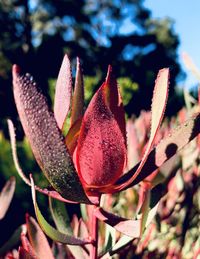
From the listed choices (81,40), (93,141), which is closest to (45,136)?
(93,141)

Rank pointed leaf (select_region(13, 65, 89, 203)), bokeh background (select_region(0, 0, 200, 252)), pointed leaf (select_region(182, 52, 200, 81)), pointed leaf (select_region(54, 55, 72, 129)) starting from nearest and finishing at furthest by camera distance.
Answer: pointed leaf (select_region(13, 65, 89, 203)) → pointed leaf (select_region(54, 55, 72, 129)) → pointed leaf (select_region(182, 52, 200, 81)) → bokeh background (select_region(0, 0, 200, 252))

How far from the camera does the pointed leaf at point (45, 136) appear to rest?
1.21ft

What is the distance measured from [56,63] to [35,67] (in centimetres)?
59

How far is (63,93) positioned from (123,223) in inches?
5.6

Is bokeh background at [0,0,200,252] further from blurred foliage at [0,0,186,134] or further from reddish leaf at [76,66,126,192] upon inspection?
reddish leaf at [76,66,126,192]

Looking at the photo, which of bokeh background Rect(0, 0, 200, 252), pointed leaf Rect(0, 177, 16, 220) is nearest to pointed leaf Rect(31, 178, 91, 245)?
pointed leaf Rect(0, 177, 16, 220)

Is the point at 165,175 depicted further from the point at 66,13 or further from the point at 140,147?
the point at 66,13

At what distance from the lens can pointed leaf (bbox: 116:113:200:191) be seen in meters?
0.40

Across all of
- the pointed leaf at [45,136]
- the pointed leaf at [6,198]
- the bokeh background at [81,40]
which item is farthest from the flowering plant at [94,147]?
the bokeh background at [81,40]

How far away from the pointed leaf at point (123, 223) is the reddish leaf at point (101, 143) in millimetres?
30

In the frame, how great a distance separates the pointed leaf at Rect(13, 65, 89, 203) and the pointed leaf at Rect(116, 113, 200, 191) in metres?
0.06

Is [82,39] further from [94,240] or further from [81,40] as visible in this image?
[94,240]

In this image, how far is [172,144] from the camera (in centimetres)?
41

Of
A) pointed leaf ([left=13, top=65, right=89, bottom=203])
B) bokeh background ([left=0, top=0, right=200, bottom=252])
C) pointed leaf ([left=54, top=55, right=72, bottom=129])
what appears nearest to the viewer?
pointed leaf ([left=13, top=65, right=89, bottom=203])
